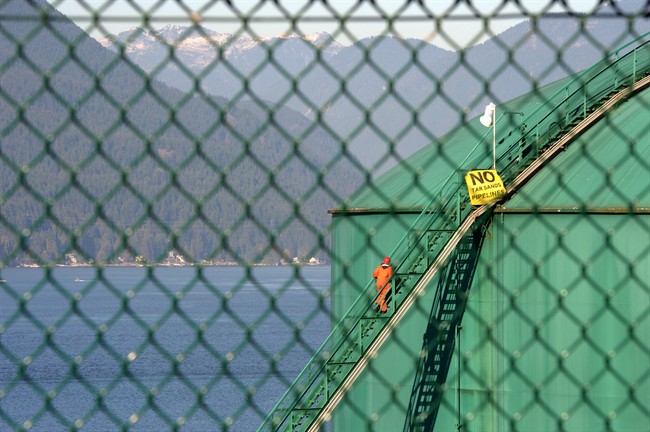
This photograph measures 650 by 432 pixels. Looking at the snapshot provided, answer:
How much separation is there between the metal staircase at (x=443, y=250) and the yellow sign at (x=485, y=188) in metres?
0.40

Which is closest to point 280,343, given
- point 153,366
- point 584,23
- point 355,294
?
point 153,366

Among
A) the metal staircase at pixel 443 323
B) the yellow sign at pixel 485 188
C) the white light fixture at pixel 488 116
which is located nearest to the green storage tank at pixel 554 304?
the metal staircase at pixel 443 323

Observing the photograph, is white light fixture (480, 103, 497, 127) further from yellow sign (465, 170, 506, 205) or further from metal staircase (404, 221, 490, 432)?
metal staircase (404, 221, 490, 432)

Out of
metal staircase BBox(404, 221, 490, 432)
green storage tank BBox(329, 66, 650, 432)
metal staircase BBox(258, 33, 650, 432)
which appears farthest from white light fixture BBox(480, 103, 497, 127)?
metal staircase BBox(404, 221, 490, 432)

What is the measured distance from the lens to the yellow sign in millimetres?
17375

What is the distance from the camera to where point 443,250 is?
61.0ft

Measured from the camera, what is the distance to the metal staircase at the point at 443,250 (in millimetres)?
17719

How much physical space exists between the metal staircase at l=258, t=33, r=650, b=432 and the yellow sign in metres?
0.40

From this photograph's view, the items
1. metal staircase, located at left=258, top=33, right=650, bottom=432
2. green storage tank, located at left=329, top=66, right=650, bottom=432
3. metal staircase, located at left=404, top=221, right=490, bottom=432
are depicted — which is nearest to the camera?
green storage tank, located at left=329, top=66, right=650, bottom=432

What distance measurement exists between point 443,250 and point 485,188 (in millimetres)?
1338

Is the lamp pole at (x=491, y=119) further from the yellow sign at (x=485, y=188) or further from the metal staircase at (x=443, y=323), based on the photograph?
the metal staircase at (x=443, y=323)

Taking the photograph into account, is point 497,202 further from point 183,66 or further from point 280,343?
point 280,343

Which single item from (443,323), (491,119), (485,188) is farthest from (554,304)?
(491,119)

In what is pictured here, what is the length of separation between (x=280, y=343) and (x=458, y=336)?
9635cm
